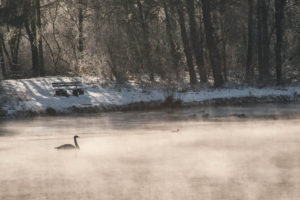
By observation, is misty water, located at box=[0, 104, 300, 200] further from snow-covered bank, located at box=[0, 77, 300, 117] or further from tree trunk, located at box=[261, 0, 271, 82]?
tree trunk, located at box=[261, 0, 271, 82]

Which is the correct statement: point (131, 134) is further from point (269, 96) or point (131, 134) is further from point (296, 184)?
point (269, 96)

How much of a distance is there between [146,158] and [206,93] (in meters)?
15.3

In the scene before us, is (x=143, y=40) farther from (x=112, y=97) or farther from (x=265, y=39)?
(x=265, y=39)

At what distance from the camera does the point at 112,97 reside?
28812 mm

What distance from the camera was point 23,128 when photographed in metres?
22.3

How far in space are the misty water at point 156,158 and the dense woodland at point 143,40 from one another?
9338 mm

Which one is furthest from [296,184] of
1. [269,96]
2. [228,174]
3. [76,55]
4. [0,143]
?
[76,55]

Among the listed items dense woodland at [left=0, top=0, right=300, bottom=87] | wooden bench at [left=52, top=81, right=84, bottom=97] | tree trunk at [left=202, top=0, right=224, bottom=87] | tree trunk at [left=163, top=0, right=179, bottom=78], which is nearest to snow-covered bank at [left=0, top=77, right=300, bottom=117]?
wooden bench at [left=52, top=81, right=84, bottom=97]

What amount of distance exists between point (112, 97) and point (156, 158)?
14117mm

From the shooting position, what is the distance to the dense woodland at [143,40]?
3269 centimetres

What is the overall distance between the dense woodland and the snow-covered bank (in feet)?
6.47

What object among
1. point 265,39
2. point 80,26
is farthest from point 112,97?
point 265,39

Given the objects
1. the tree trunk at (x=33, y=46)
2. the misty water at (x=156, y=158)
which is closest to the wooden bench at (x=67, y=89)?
→ the misty water at (x=156, y=158)

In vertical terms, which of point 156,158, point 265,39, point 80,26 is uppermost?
point 80,26
